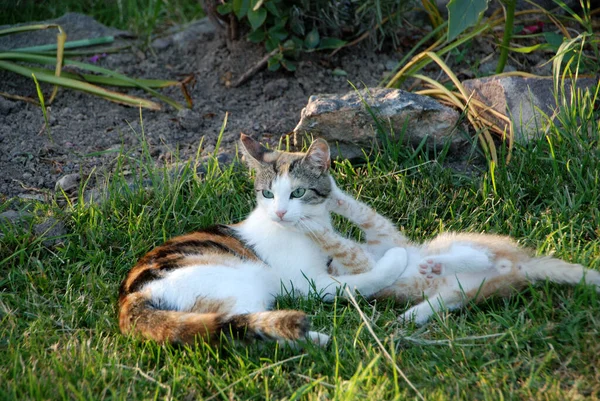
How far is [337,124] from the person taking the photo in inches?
167

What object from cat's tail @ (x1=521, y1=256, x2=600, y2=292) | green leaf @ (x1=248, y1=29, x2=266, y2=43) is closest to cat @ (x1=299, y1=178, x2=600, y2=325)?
cat's tail @ (x1=521, y1=256, x2=600, y2=292)

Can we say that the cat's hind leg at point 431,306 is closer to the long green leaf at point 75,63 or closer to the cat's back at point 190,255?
the cat's back at point 190,255

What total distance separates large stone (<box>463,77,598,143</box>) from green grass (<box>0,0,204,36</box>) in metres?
2.90

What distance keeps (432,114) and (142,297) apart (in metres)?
2.19

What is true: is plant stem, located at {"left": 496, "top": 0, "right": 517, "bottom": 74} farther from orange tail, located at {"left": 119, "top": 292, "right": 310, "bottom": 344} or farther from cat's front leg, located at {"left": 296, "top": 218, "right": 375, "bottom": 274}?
orange tail, located at {"left": 119, "top": 292, "right": 310, "bottom": 344}

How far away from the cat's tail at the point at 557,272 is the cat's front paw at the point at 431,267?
38cm

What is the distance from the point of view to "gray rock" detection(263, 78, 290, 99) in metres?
5.08

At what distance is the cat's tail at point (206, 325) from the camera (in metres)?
2.49

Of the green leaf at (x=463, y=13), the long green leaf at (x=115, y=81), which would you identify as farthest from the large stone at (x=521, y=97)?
the long green leaf at (x=115, y=81)

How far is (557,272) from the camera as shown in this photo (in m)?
2.98

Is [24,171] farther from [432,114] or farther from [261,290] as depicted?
[432,114]

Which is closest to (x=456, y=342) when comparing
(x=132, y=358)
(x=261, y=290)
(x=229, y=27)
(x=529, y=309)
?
(x=529, y=309)

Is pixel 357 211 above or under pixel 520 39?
under

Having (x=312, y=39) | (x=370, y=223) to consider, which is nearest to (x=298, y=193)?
(x=370, y=223)
